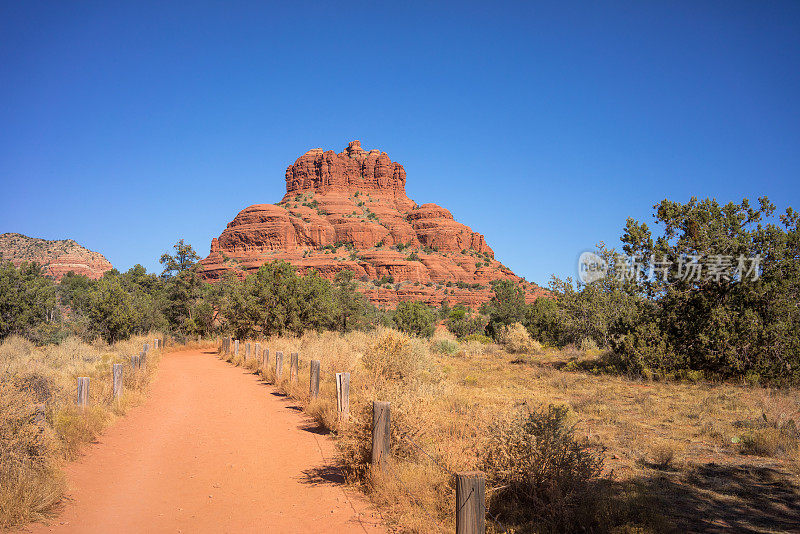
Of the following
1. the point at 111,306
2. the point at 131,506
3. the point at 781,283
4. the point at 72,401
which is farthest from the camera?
the point at 111,306

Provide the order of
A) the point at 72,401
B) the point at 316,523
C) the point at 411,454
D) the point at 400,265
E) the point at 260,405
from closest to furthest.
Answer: the point at 316,523 < the point at 411,454 < the point at 72,401 < the point at 260,405 < the point at 400,265

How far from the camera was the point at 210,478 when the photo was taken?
7.29 m

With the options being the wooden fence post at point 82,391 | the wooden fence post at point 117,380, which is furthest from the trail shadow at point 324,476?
the wooden fence post at point 117,380

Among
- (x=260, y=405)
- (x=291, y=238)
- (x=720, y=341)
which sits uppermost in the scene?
(x=291, y=238)

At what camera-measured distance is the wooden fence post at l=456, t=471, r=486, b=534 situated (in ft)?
13.1

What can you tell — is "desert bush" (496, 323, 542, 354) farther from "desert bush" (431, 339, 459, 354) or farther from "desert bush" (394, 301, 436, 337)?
"desert bush" (394, 301, 436, 337)

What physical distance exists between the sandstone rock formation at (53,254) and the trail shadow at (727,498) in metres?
92.6

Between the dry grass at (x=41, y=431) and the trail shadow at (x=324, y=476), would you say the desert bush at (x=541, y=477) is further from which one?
the dry grass at (x=41, y=431)

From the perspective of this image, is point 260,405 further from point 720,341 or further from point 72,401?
point 720,341

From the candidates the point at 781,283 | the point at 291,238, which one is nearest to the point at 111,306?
the point at 781,283

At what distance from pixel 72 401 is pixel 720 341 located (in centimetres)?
1888

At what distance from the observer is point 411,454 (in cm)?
694

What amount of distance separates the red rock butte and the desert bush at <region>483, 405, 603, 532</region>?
8611 centimetres

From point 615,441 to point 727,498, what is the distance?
276 centimetres
